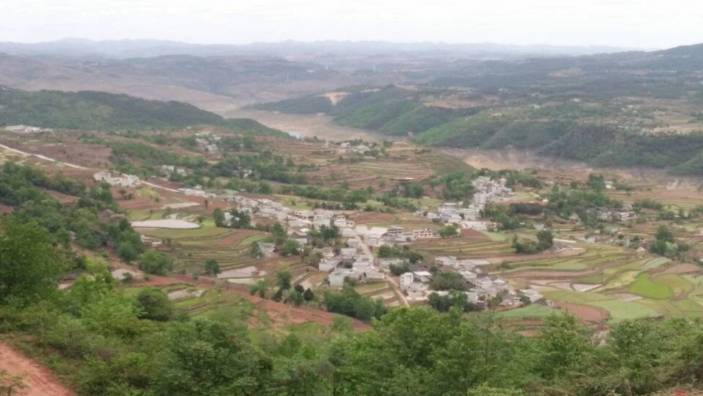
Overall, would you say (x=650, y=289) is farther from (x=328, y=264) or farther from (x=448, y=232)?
(x=328, y=264)

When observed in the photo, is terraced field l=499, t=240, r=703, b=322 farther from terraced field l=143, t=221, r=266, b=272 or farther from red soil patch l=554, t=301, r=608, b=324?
terraced field l=143, t=221, r=266, b=272

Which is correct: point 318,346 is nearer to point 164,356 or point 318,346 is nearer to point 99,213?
point 164,356

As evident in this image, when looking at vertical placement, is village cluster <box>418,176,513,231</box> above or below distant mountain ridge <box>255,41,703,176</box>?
below

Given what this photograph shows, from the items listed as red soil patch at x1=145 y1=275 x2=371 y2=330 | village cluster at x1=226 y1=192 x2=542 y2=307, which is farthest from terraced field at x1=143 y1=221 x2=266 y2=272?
red soil patch at x1=145 y1=275 x2=371 y2=330

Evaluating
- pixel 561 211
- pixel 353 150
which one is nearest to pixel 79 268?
pixel 561 211

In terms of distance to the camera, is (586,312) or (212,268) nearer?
(586,312)

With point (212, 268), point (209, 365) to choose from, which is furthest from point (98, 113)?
point (209, 365)
